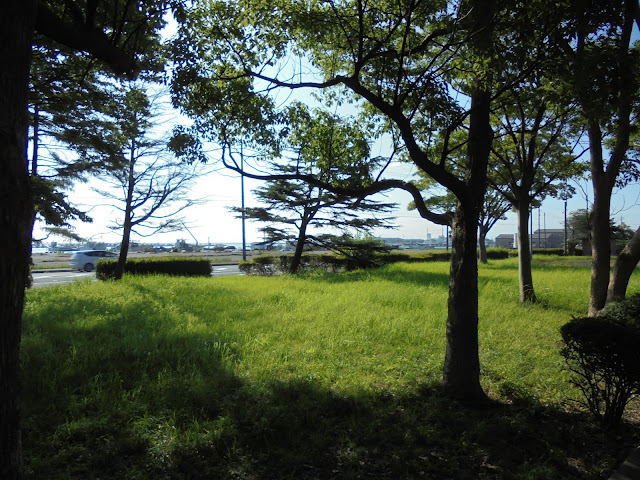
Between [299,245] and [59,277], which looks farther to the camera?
[59,277]

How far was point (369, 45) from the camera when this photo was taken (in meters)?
5.18

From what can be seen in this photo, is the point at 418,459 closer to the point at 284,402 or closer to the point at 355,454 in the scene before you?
the point at 355,454

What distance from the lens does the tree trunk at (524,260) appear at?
9.00 meters

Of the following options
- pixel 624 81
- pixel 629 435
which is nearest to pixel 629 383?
pixel 629 435

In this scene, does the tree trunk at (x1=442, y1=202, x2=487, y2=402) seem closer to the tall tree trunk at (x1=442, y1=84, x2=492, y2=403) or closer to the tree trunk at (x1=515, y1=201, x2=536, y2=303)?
the tall tree trunk at (x1=442, y1=84, x2=492, y2=403)

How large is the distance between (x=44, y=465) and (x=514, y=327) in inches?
271

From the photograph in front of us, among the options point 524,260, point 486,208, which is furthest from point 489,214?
point 524,260

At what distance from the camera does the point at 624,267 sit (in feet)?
21.1

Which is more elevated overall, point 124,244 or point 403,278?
point 124,244

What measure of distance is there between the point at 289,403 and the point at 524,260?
25.0 feet

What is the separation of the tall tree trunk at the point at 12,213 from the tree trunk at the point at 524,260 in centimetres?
945

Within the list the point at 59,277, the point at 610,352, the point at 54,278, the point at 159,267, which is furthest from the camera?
the point at 59,277

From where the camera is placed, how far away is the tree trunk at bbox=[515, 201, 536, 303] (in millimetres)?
9000

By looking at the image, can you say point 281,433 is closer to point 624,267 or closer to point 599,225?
point 624,267
